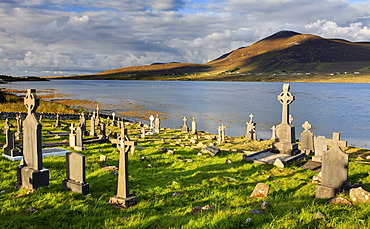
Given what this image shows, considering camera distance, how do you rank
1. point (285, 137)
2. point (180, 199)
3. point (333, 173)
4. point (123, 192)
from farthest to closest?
point (285, 137)
point (333, 173)
point (180, 199)
point (123, 192)

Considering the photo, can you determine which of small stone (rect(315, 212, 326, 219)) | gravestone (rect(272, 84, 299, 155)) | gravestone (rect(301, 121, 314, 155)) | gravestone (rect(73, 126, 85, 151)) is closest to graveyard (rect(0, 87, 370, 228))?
small stone (rect(315, 212, 326, 219))

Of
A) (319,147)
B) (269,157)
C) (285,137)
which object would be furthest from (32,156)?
(285,137)

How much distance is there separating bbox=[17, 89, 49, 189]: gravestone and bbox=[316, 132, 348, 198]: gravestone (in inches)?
315

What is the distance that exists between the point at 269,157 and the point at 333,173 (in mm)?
6251

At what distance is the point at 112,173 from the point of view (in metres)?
10.3

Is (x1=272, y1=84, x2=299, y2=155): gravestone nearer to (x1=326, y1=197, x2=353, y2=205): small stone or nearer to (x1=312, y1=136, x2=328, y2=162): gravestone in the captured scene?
(x1=312, y1=136, x2=328, y2=162): gravestone

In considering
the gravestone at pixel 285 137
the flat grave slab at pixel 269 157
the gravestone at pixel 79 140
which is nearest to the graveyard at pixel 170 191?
the flat grave slab at pixel 269 157

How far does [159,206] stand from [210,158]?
21.1ft

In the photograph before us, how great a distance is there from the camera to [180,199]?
8.23m

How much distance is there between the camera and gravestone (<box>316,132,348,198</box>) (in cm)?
830

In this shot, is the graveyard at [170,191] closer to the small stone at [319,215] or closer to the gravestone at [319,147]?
the small stone at [319,215]

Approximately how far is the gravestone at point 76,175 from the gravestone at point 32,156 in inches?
28.6

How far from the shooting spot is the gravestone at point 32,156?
334 inches

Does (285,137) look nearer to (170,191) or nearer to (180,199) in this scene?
(170,191)
